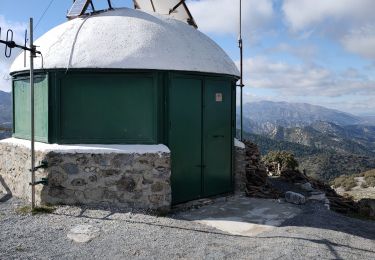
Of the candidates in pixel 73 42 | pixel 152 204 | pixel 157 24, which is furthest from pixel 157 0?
pixel 152 204

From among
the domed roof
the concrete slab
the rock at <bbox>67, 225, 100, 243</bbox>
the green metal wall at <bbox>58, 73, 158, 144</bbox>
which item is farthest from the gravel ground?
the domed roof

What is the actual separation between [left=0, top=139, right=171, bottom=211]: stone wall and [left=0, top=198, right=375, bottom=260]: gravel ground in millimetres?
316

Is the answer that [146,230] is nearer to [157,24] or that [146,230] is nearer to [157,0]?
[157,24]

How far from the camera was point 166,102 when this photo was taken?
7508 mm

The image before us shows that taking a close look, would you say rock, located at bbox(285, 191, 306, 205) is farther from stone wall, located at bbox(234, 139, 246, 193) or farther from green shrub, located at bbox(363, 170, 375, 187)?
green shrub, located at bbox(363, 170, 375, 187)

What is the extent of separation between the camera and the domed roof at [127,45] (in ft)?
23.9

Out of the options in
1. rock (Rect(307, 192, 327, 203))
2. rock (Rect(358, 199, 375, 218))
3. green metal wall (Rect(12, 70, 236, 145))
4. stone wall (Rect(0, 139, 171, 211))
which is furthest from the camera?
rock (Rect(307, 192, 327, 203))

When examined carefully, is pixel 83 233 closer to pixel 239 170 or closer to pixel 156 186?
pixel 156 186

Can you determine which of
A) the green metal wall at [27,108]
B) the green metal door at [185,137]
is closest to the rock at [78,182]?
the green metal wall at [27,108]

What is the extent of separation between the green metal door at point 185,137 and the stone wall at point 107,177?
60 centimetres

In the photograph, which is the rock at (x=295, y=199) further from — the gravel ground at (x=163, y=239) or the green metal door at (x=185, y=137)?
the green metal door at (x=185, y=137)

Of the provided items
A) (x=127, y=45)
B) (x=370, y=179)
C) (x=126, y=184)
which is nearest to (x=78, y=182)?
(x=126, y=184)

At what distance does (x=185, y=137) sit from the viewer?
25.9 ft

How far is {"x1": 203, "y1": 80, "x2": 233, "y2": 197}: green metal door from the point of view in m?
8.34
